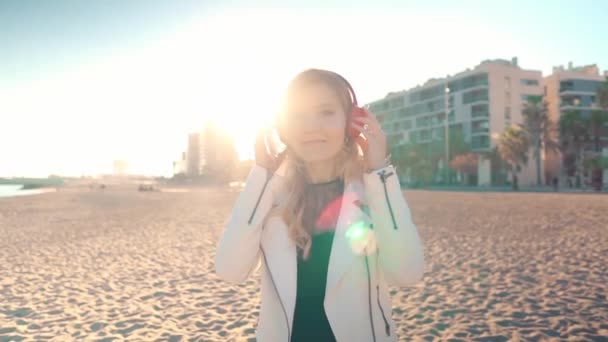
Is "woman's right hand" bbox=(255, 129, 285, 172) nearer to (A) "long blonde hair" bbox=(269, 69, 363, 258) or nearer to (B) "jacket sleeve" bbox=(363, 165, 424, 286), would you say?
(A) "long blonde hair" bbox=(269, 69, 363, 258)

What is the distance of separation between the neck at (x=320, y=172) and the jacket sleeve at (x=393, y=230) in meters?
0.16

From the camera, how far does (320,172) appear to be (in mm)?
1809

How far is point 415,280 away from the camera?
1658mm

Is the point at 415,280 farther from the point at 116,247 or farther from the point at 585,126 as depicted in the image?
the point at 585,126

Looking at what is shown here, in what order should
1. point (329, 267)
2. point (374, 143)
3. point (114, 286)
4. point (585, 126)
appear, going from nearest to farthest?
point (329, 267)
point (374, 143)
point (114, 286)
point (585, 126)

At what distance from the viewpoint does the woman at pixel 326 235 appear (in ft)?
5.33

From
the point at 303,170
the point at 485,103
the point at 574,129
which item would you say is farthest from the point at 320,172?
the point at 485,103

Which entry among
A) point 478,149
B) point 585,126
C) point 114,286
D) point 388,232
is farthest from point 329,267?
point 478,149

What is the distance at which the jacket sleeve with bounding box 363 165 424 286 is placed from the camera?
5.34 ft

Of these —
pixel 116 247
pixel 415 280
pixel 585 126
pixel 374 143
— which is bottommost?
pixel 116 247

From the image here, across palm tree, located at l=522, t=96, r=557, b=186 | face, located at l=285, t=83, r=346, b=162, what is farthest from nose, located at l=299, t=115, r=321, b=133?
palm tree, located at l=522, t=96, r=557, b=186

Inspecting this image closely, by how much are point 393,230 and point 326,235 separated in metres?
0.26

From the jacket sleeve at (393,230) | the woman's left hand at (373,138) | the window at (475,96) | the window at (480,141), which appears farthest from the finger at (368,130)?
the window at (475,96)

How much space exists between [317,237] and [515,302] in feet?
18.8
